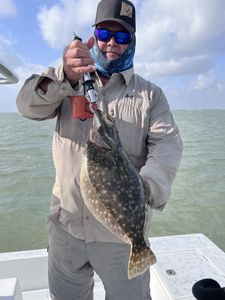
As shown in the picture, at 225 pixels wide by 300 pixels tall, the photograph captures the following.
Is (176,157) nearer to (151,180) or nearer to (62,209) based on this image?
(151,180)

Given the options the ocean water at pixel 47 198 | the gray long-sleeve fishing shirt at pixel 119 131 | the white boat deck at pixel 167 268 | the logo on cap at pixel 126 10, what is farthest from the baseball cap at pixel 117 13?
the ocean water at pixel 47 198

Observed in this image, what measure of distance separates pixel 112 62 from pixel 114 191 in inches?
39.1

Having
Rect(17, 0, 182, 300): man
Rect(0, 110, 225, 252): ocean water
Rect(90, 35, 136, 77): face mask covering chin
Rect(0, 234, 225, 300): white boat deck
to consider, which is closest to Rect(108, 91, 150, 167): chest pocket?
Rect(17, 0, 182, 300): man

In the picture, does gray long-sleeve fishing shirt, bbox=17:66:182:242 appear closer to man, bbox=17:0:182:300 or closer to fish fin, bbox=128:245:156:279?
man, bbox=17:0:182:300

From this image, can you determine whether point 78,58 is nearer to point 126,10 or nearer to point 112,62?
point 112,62

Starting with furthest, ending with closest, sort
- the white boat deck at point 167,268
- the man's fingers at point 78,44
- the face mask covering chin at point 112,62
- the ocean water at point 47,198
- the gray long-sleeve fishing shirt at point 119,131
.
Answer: the ocean water at point 47,198 < the white boat deck at point 167,268 < the face mask covering chin at point 112,62 < the gray long-sleeve fishing shirt at point 119,131 < the man's fingers at point 78,44

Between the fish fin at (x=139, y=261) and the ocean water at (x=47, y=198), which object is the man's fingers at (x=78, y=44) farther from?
the ocean water at (x=47, y=198)

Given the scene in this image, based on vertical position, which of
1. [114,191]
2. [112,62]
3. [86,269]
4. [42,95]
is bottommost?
[86,269]

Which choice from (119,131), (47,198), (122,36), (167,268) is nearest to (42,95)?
(119,131)

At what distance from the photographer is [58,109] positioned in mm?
2441

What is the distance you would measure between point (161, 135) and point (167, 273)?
169cm

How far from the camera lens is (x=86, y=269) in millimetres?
2518

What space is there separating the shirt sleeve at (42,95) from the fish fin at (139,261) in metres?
0.93

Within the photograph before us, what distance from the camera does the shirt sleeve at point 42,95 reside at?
1999mm
